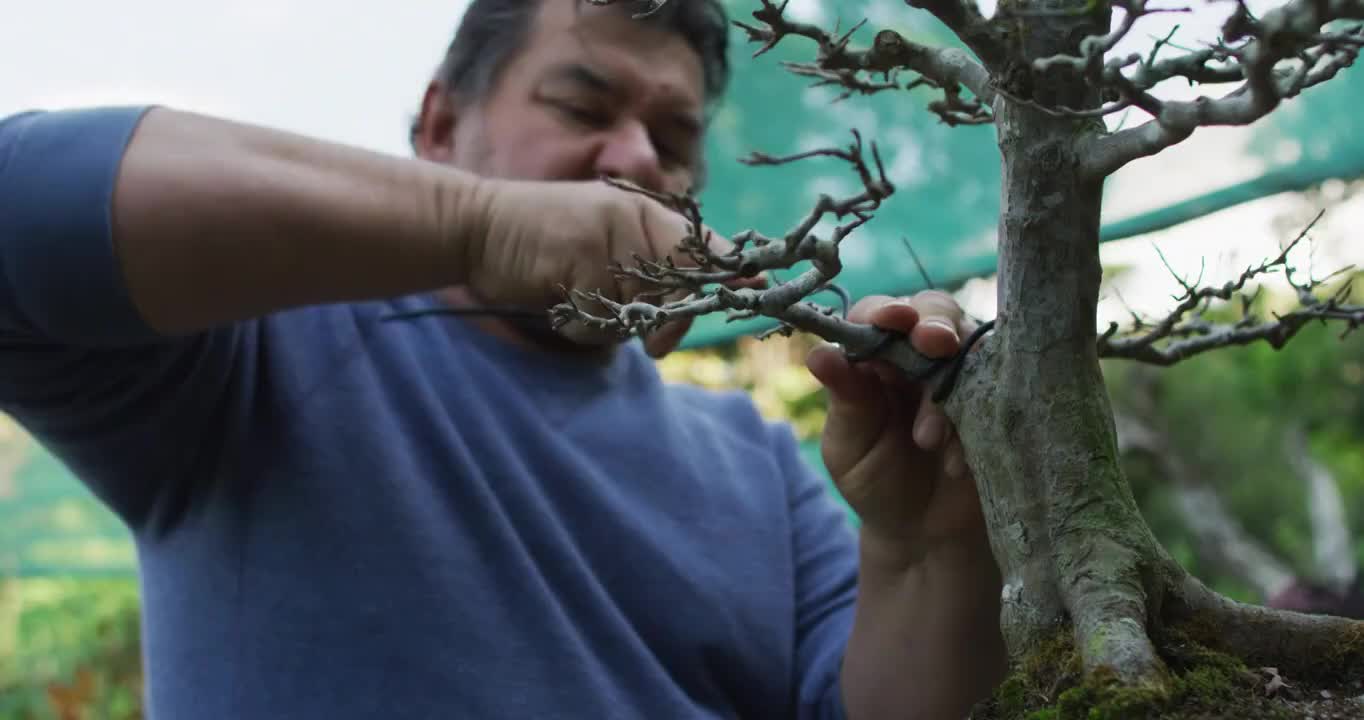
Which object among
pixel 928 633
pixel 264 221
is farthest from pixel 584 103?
pixel 928 633

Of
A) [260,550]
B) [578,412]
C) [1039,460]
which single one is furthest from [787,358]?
[1039,460]

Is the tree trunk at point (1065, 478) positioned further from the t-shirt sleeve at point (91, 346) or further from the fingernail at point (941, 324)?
the t-shirt sleeve at point (91, 346)

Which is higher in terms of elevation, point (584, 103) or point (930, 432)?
point (584, 103)

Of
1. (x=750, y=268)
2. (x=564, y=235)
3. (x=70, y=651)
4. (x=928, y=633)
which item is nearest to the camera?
(x=750, y=268)

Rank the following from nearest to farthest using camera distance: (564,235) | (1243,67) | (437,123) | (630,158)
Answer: (1243,67), (564,235), (630,158), (437,123)

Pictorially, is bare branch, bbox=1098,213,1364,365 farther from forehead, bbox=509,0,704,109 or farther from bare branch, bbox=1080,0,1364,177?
forehead, bbox=509,0,704,109

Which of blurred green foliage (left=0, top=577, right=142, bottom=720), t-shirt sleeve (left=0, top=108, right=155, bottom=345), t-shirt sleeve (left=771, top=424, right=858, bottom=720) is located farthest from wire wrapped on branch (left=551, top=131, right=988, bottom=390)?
blurred green foliage (left=0, top=577, right=142, bottom=720)

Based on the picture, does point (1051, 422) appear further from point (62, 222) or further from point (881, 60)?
point (62, 222)

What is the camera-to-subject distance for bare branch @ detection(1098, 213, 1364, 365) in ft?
2.97

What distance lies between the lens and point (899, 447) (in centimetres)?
104

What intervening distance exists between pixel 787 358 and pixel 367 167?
4578 millimetres

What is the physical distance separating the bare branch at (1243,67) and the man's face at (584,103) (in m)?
0.87

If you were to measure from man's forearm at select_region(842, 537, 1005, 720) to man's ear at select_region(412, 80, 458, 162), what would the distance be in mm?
922

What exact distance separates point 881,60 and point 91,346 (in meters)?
0.79
